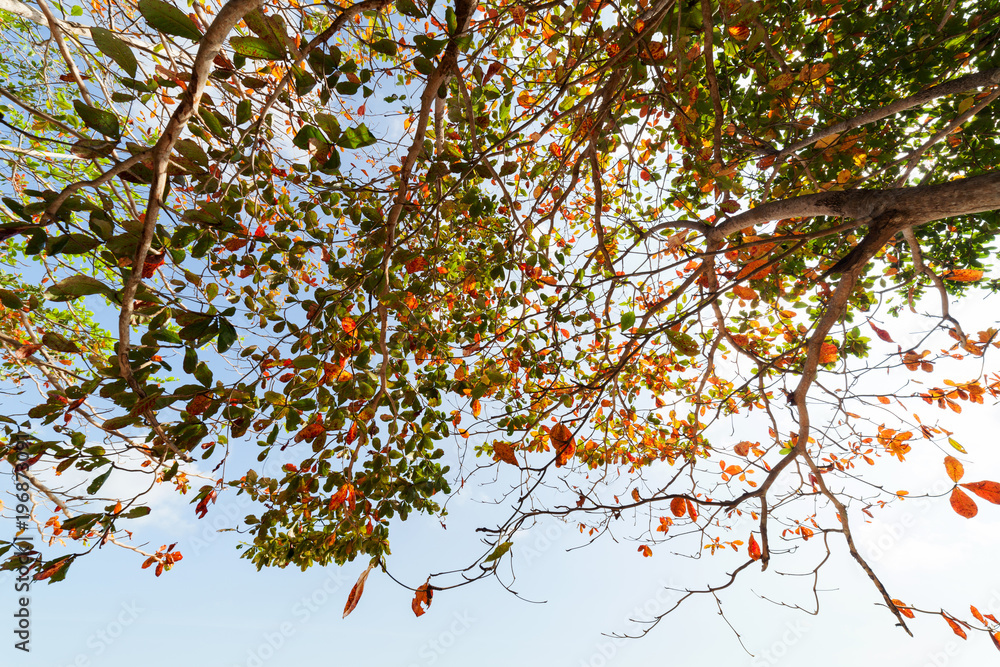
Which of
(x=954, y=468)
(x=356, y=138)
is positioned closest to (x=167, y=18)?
(x=356, y=138)

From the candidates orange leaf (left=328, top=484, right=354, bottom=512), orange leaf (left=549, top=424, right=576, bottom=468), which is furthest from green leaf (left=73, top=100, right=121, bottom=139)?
orange leaf (left=549, top=424, right=576, bottom=468)

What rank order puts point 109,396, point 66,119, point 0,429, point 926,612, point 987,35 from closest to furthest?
1. point 109,396
2. point 926,612
3. point 0,429
4. point 987,35
5. point 66,119

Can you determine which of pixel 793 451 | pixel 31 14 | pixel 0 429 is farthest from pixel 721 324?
pixel 0 429

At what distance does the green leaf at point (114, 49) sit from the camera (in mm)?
1070

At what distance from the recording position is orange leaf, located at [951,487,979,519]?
166cm

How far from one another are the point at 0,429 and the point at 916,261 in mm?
4706

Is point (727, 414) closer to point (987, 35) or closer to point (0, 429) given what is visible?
point (987, 35)

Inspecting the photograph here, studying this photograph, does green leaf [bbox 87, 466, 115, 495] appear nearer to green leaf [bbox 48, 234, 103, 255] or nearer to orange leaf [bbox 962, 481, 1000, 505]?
green leaf [bbox 48, 234, 103, 255]

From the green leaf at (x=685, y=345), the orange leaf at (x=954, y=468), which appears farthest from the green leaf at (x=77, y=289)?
the orange leaf at (x=954, y=468)

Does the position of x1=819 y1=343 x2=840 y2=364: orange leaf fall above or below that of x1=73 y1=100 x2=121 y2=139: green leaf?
above

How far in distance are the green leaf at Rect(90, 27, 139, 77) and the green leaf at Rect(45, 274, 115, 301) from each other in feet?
1.93

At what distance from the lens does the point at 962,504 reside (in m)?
1.69

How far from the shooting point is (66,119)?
3467 millimetres

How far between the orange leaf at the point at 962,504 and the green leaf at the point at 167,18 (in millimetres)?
3070
